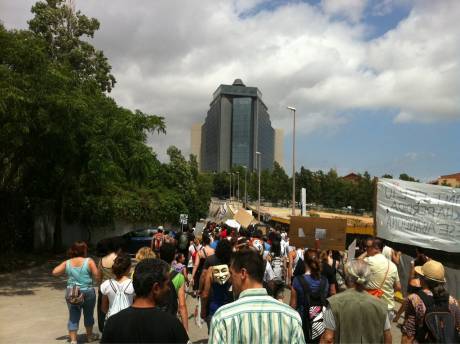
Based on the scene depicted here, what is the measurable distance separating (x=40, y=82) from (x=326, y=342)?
38.1ft

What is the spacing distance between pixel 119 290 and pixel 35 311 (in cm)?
584

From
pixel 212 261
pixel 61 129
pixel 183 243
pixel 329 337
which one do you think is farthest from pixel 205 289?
pixel 61 129

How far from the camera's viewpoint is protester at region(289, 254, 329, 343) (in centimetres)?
545

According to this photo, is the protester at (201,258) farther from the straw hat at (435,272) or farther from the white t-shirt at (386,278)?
the straw hat at (435,272)

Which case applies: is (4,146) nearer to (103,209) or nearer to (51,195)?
(51,195)

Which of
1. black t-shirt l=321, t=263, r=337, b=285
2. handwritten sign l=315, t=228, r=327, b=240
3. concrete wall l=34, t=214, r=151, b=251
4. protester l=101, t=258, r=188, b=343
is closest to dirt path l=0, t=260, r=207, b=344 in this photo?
black t-shirt l=321, t=263, r=337, b=285

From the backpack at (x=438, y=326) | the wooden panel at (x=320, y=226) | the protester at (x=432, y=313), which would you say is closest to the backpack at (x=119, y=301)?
the protester at (x=432, y=313)

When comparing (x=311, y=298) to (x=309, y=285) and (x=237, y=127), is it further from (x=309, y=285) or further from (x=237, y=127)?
(x=237, y=127)

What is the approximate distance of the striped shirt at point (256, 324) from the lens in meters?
2.73

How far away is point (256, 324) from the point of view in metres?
2.74

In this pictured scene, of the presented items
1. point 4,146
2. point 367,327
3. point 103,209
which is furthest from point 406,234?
point 103,209

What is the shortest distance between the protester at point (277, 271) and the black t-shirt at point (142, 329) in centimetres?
340

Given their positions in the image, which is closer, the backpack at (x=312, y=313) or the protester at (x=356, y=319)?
the protester at (x=356, y=319)

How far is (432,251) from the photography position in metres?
10.9
